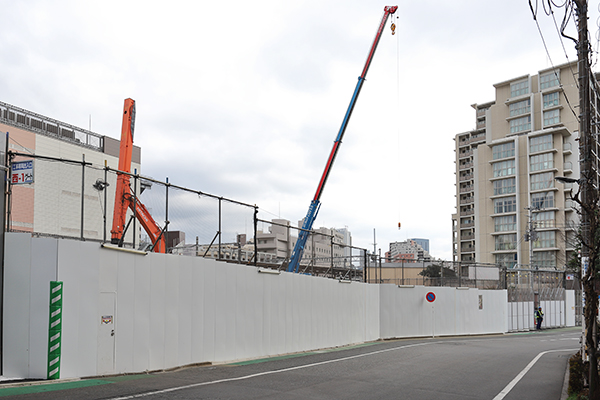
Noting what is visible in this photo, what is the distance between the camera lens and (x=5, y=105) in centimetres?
6209

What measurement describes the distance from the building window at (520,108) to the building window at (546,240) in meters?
21.5

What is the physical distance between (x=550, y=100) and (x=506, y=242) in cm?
2425

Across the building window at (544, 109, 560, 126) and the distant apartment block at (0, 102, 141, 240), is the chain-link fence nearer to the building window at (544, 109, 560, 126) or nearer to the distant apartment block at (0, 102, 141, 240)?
the distant apartment block at (0, 102, 141, 240)

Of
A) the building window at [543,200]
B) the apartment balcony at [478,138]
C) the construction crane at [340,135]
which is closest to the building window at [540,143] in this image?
the building window at [543,200]

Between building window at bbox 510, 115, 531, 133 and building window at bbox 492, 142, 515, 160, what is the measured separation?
487cm

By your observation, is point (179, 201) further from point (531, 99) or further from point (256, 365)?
point (531, 99)

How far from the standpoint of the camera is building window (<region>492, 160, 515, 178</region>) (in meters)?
90.7

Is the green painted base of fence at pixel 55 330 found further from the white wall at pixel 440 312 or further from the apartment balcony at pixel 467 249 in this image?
the apartment balcony at pixel 467 249

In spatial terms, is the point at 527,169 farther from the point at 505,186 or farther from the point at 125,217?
the point at 125,217

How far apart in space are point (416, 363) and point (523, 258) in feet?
260

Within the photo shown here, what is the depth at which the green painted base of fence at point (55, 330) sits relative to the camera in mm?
11531

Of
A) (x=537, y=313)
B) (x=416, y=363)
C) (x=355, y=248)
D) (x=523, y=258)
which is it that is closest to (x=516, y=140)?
(x=523, y=258)

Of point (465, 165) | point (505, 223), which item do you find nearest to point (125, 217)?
point (505, 223)

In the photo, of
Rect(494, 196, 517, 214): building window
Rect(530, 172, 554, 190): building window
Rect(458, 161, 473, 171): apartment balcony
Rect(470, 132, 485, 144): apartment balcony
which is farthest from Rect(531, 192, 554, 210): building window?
Rect(458, 161, 473, 171): apartment balcony
